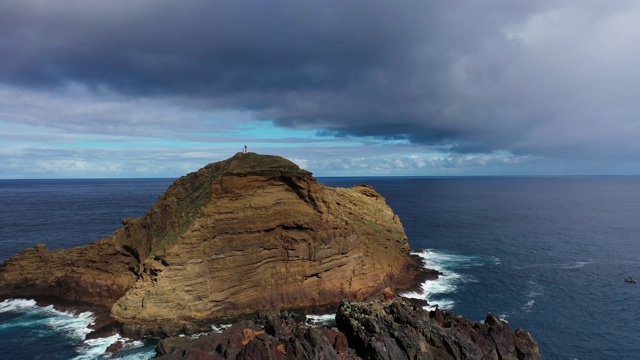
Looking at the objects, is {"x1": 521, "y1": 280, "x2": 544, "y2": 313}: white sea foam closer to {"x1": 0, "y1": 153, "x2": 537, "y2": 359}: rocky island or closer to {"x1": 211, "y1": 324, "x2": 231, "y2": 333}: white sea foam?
{"x1": 0, "y1": 153, "x2": 537, "y2": 359}: rocky island

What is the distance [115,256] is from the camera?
53250 mm

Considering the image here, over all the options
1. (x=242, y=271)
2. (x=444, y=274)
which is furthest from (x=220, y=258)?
(x=444, y=274)

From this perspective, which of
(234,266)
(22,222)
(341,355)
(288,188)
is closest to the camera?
(341,355)

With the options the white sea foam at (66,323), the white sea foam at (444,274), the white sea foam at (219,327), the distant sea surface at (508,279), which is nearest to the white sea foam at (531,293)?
the distant sea surface at (508,279)

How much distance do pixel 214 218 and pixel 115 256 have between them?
17.3 meters

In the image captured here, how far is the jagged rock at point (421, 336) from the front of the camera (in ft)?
112

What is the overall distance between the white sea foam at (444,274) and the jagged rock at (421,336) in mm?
13769

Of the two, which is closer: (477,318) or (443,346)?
(443,346)

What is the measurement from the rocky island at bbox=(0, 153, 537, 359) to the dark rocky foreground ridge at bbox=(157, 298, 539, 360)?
0.48ft

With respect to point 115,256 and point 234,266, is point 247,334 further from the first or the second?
point 115,256

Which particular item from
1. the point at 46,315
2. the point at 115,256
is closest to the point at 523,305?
the point at 115,256

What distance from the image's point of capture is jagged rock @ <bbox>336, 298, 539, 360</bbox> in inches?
1341

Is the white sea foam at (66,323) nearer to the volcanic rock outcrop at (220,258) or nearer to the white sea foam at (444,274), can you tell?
the volcanic rock outcrop at (220,258)

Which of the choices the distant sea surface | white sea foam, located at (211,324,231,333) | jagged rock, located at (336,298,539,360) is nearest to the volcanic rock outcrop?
white sea foam, located at (211,324,231,333)
